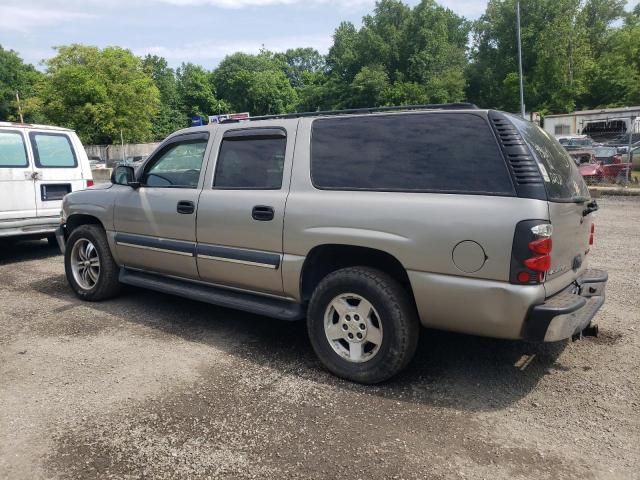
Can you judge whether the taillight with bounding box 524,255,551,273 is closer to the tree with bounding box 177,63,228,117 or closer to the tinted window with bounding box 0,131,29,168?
the tinted window with bounding box 0,131,29,168

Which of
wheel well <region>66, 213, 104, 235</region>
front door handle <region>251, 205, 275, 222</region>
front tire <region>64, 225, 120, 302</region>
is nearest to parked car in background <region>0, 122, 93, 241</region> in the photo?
wheel well <region>66, 213, 104, 235</region>

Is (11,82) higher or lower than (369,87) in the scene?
higher

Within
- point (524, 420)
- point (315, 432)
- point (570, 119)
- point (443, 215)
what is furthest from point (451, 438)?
point (570, 119)

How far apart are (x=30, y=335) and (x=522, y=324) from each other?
413 centimetres

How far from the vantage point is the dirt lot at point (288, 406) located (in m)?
2.77

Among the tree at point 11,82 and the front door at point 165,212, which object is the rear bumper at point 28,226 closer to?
the front door at point 165,212

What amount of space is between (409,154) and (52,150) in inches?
257

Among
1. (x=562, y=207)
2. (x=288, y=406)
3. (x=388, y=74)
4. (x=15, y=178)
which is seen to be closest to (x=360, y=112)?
(x=562, y=207)

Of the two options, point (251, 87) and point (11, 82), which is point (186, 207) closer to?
point (11, 82)

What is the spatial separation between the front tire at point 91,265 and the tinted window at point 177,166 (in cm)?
94

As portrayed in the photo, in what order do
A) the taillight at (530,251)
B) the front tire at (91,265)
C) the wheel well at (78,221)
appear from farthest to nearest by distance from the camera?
the wheel well at (78,221) → the front tire at (91,265) → the taillight at (530,251)

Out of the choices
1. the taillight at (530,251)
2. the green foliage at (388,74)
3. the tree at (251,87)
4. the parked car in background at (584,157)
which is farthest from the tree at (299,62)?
the taillight at (530,251)

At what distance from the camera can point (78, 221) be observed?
5895 millimetres

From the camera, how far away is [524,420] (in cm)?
315
